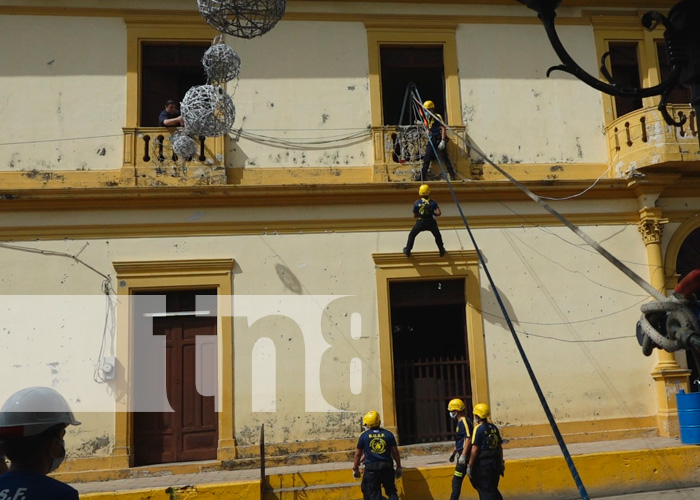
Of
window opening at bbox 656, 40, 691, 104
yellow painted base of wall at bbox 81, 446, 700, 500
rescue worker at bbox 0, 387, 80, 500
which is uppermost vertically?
window opening at bbox 656, 40, 691, 104

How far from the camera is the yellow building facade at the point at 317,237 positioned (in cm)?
1077

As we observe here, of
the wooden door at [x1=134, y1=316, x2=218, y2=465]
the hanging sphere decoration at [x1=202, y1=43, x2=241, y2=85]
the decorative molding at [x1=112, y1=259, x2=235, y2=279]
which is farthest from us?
the decorative molding at [x1=112, y1=259, x2=235, y2=279]

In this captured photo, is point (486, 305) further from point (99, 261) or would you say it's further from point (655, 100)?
point (99, 261)

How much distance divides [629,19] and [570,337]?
250 inches

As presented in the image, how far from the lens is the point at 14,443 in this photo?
8.86ft

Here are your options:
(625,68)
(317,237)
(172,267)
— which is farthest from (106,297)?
(625,68)

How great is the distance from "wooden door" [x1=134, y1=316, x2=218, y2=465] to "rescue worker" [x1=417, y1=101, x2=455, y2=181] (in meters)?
4.63

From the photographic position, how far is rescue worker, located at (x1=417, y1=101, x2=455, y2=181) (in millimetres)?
11523

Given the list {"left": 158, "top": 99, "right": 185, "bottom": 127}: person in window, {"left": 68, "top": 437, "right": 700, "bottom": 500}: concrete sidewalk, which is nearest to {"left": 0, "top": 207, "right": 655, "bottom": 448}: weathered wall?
{"left": 68, "top": 437, "right": 700, "bottom": 500}: concrete sidewalk

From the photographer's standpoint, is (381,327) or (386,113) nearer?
(381,327)

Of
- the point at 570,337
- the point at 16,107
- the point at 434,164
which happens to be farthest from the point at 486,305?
the point at 16,107

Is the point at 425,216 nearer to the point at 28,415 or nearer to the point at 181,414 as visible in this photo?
the point at 181,414

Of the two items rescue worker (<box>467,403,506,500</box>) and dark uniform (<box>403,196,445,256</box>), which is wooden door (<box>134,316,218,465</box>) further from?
rescue worker (<box>467,403,506,500</box>)

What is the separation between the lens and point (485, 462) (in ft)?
25.0
